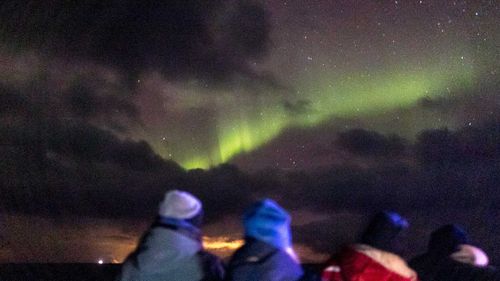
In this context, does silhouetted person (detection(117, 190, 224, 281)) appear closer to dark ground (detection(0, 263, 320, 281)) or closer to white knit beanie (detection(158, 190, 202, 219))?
white knit beanie (detection(158, 190, 202, 219))

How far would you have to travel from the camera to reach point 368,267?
4.48 metres

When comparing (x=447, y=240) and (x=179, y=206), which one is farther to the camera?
(x=447, y=240)

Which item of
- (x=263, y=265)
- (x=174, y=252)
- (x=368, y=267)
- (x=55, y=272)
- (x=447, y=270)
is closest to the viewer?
(x=263, y=265)

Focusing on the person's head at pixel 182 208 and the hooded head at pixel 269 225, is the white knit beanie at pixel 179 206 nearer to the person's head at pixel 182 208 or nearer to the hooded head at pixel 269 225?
the person's head at pixel 182 208

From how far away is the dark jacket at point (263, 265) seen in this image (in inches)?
169

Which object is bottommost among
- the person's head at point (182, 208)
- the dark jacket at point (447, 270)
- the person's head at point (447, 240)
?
the dark jacket at point (447, 270)

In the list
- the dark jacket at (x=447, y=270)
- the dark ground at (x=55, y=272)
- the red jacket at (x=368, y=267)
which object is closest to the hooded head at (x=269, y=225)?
the red jacket at (x=368, y=267)

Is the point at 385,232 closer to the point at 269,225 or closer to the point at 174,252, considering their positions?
the point at 269,225

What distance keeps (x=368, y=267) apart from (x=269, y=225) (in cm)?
69

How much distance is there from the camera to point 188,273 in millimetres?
4750

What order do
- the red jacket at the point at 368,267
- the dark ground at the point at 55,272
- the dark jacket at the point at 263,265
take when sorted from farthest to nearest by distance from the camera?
the dark ground at the point at 55,272
the red jacket at the point at 368,267
the dark jacket at the point at 263,265

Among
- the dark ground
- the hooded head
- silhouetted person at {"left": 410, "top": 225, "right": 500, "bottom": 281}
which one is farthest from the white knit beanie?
the dark ground

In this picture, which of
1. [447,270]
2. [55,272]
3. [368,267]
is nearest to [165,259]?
[368,267]

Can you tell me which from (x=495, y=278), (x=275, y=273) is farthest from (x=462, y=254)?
(x=275, y=273)
